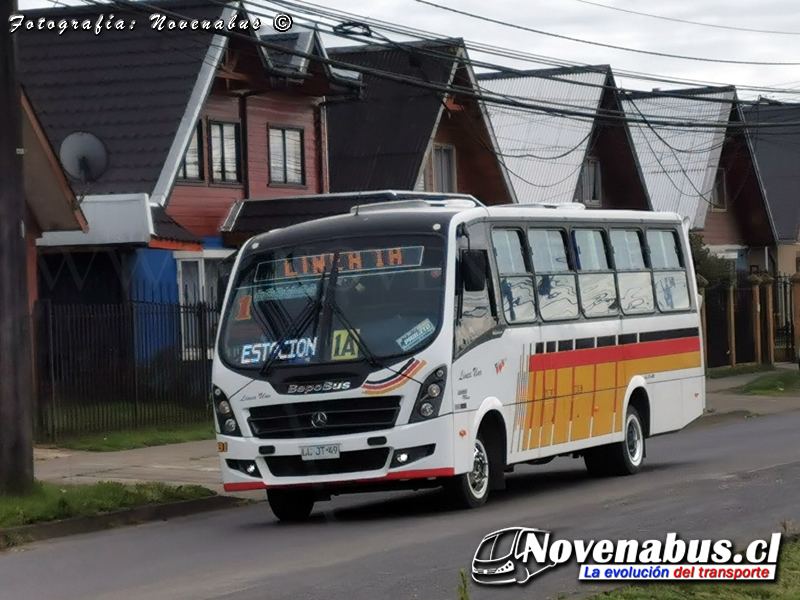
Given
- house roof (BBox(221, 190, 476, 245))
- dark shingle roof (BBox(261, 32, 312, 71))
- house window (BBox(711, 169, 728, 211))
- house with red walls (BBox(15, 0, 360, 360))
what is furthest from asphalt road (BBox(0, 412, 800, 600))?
house window (BBox(711, 169, 728, 211))

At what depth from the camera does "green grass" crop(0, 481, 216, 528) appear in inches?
558

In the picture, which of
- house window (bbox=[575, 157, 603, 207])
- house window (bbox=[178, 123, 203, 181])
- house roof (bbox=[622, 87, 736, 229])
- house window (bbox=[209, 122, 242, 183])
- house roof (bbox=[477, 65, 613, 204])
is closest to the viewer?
house window (bbox=[178, 123, 203, 181])

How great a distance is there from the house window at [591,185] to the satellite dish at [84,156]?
1999 cm

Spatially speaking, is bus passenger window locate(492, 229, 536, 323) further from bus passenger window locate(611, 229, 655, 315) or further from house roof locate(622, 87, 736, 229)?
house roof locate(622, 87, 736, 229)

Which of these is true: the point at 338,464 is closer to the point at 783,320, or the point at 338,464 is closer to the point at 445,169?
the point at 445,169

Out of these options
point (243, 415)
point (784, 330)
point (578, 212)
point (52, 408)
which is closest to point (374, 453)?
point (243, 415)

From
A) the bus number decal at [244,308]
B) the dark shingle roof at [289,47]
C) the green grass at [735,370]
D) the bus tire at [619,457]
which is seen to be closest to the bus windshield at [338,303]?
the bus number decal at [244,308]

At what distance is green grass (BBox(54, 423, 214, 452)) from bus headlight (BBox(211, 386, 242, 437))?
6.78 meters

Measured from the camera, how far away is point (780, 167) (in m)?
55.4

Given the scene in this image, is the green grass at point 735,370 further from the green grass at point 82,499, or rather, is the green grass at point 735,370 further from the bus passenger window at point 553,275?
the green grass at point 82,499

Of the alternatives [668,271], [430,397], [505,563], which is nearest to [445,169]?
[668,271]

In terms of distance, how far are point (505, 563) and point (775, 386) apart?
23558 millimetres

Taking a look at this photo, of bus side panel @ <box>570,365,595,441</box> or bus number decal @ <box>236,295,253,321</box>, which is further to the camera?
bus side panel @ <box>570,365,595,441</box>

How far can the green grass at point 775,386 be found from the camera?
32375 millimetres
